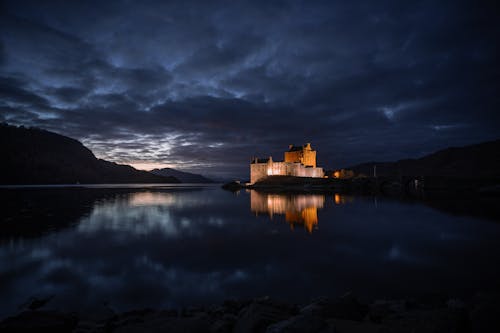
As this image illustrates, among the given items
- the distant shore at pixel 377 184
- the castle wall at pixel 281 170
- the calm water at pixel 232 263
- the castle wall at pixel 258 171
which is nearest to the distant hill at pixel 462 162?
the distant shore at pixel 377 184

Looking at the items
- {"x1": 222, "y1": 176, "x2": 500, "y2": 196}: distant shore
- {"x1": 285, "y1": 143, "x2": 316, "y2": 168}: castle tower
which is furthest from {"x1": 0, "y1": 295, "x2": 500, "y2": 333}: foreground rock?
{"x1": 285, "y1": 143, "x2": 316, "y2": 168}: castle tower

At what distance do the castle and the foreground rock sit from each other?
85.4m

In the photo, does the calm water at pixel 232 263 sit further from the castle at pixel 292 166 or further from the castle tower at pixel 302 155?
the castle tower at pixel 302 155

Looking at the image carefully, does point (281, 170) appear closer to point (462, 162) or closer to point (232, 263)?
point (232, 263)

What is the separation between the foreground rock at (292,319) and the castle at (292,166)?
85378 millimetres

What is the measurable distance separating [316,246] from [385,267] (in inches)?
160

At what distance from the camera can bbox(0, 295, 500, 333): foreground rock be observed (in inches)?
181

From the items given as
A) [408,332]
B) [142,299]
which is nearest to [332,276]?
[408,332]

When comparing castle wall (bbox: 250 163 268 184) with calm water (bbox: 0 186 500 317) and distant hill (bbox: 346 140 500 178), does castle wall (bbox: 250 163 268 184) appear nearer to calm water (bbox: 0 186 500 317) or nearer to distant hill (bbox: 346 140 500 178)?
calm water (bbox: 0 186 500 317)

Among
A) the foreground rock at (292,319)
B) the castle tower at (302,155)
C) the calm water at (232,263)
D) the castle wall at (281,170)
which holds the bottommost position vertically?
the calm water at (232,263)

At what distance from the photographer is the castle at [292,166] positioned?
303ft

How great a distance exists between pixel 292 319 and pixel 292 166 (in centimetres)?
8860

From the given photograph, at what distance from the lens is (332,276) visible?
9.76 m

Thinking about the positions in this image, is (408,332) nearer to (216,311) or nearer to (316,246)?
(216,311)
